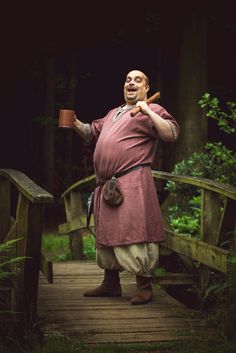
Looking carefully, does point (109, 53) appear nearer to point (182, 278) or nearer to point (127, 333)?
point (182, 278)

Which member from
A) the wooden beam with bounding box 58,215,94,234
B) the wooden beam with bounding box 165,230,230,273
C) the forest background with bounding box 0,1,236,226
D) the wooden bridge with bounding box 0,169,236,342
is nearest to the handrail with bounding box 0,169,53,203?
the wooden bridge with bounding box 0,169,236,342

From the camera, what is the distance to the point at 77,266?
8.32 meters

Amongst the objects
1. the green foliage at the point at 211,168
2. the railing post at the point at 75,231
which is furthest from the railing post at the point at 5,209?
the railing post at the point at 75,231

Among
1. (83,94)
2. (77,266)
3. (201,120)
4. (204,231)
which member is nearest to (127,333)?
(204,231)

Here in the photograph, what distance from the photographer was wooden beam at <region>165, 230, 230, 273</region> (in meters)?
5.21

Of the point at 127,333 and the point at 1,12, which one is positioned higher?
the point at 1,12

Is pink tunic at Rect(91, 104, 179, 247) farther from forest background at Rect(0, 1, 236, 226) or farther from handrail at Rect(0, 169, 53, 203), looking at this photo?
forest background at Rect(0, 1, 236, 226)

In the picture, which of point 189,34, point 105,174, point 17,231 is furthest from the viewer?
point 189,34

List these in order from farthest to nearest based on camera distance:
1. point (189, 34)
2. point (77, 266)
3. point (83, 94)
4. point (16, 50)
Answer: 1. point (83, 94)
2. point (16, 50)
3. point (189, 34)
4. point (77, 266)

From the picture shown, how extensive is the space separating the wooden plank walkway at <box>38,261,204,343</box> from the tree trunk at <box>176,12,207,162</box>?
508cm

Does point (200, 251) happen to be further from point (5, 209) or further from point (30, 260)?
point (5, 209)

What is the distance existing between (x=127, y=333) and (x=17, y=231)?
1.02 meters

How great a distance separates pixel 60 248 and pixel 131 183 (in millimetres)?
7058

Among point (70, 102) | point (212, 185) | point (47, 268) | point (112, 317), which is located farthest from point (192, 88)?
point (70, 102)
